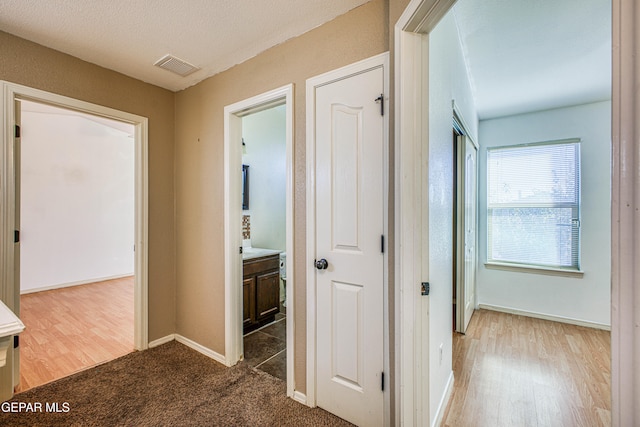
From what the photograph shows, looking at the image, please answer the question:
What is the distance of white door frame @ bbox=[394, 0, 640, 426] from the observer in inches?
17.3

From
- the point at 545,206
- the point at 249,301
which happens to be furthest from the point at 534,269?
the point at 249,301

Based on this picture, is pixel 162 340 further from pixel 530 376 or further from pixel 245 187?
pixel 530 376

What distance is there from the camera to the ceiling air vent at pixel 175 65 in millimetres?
2208

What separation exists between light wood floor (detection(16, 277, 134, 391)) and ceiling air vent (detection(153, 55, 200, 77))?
2501 mm

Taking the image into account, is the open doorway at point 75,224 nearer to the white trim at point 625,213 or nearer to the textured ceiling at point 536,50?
the white trim at point 625,213

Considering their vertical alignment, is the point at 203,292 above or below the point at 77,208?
below

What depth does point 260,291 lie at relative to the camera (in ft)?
10.1

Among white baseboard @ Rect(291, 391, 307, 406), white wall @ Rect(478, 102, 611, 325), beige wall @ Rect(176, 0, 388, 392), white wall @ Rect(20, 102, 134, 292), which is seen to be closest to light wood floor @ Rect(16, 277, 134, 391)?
white wall @ Rect(20, 102, 134, 292)

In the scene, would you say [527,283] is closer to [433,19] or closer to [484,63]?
[484,63]

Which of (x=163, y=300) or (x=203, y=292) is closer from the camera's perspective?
(x=203, y=292)

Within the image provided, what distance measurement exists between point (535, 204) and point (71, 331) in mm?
5540

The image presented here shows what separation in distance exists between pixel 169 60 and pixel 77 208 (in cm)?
420

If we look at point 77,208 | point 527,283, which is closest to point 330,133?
point 527,283

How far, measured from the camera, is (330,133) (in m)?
1.76
